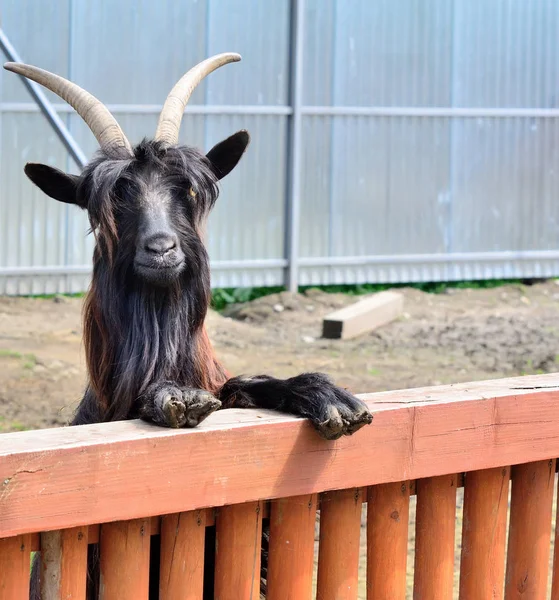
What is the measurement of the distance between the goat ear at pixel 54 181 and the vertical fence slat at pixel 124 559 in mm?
→ 1853

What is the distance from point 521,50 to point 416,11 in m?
1.56

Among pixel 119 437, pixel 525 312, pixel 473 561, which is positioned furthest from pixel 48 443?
pixel 525 312

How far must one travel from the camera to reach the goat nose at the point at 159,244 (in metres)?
3.62

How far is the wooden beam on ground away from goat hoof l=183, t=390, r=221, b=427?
726cm

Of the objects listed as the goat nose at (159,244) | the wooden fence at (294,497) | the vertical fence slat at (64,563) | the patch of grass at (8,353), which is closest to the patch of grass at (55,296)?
the patch of grass at (8,353)

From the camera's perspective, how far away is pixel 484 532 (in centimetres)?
317

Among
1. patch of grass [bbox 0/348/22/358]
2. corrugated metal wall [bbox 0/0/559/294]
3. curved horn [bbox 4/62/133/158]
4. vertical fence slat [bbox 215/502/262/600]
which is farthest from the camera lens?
corrugated metal wall [bbox 0/0/559/294]

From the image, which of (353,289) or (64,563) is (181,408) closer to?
(64,563)

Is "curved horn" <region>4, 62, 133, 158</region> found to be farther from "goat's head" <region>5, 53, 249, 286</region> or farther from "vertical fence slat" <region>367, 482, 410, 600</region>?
"vertical fence slat" <region>367, 482, 410, 600</region>

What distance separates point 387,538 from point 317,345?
6683mm

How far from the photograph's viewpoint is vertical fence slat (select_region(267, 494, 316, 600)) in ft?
9.17

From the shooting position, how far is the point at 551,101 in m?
13.3

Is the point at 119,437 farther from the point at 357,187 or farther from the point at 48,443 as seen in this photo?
the point at 357,187

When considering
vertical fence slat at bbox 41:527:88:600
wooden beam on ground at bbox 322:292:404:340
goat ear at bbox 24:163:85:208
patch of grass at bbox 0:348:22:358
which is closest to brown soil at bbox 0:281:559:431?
patch of grass at bbox 0:348:22:358
